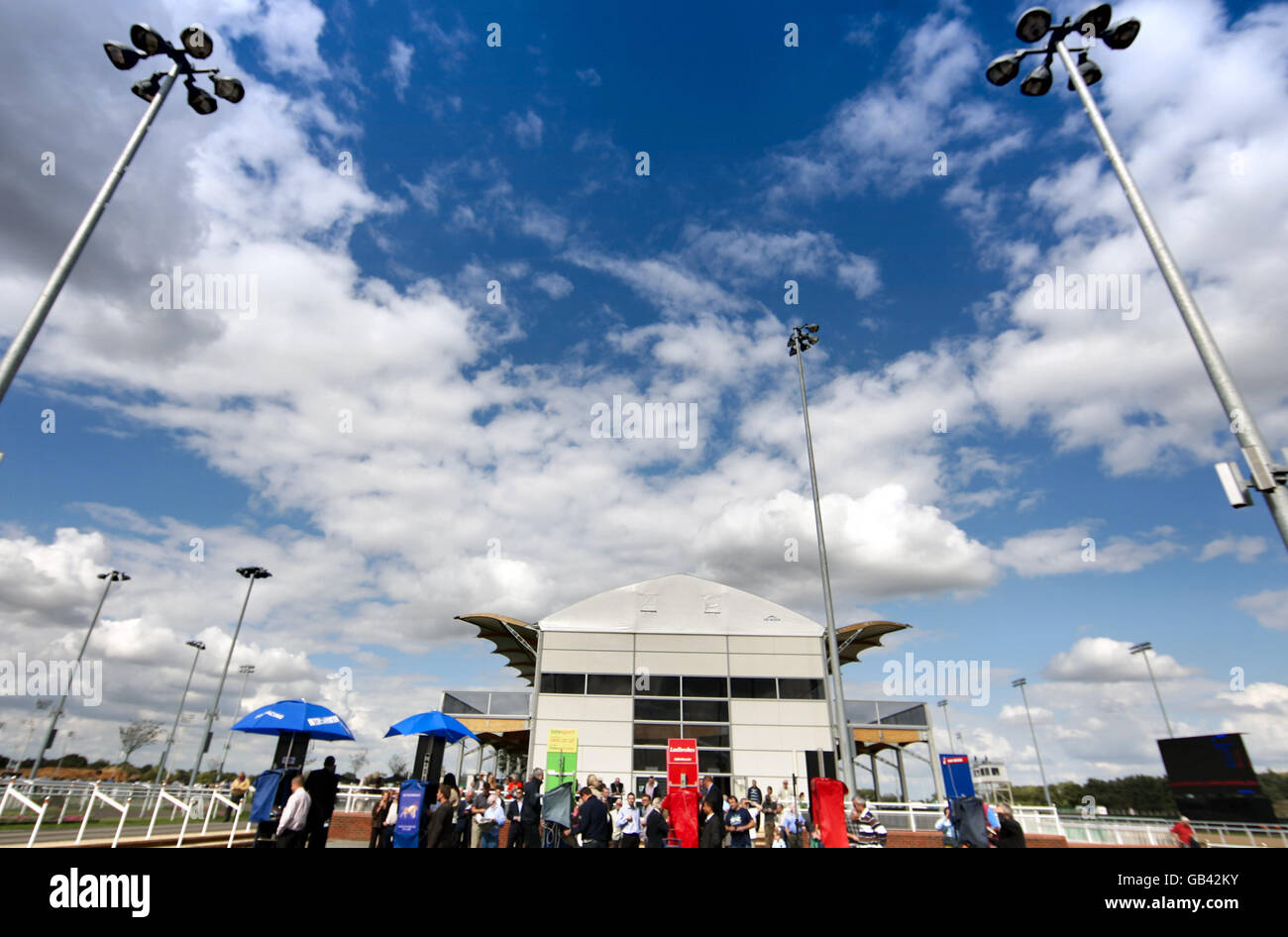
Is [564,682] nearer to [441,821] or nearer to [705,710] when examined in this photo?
[705,710]

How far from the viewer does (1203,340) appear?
303 inches

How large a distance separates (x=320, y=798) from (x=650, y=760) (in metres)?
19.9

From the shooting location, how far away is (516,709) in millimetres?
34094

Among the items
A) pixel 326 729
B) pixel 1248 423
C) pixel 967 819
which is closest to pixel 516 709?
pixel 326 729

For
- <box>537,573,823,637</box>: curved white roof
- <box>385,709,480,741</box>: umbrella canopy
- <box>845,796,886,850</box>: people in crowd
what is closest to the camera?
<box>845,796,886,850</box>: people in crowd

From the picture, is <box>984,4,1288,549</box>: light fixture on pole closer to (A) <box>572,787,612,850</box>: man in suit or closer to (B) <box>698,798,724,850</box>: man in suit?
(B) <box>698,798,724,850</box>: man in suit

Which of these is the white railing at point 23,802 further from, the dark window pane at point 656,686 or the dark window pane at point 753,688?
the dark window pane at point 753,688

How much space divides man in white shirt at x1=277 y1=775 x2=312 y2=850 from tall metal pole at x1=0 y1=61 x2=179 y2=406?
677 cm

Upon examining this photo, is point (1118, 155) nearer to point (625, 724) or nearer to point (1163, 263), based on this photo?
point (1163, 263)

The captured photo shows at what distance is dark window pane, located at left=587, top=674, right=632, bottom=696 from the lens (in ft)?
97.9

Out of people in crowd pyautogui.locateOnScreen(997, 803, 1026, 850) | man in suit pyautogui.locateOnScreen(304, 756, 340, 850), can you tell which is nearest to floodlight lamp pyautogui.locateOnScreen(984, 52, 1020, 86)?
people in crowd pyautogui.locateOnScreen(997, 803, 1026, 850)
